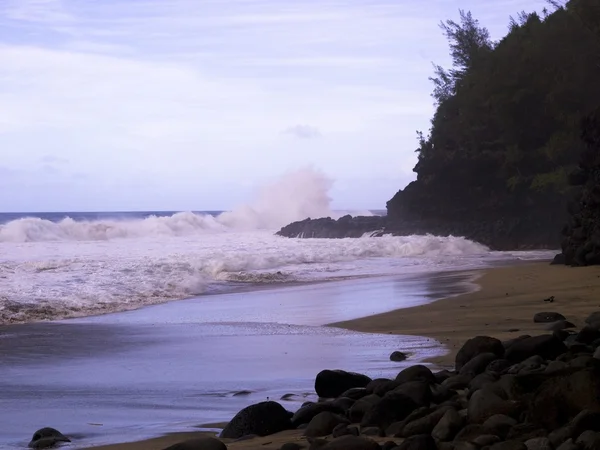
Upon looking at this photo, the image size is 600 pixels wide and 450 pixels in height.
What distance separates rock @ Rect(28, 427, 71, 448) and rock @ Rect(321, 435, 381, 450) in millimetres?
1877

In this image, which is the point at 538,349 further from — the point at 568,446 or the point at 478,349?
the point at 568,446

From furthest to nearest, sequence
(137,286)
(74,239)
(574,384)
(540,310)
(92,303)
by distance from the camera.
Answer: (74,239) < (137,286) < (92,303) < (540,310) < (574,384)

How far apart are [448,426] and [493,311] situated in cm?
692

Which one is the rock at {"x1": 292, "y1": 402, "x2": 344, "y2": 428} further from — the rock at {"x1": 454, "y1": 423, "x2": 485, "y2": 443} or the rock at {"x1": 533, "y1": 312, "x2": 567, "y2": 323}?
the rock at {"x1": 533, "y1": 312, "x2": 567, "y2": 323}

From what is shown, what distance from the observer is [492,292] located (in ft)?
Answer: 46.2

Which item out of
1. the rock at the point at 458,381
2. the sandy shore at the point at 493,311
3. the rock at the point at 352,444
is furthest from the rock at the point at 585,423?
the sandy shore at the point at 493,311

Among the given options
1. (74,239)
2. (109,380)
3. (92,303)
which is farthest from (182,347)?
(74,239)

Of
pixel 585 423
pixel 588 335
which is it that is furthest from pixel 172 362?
pixel 585 423

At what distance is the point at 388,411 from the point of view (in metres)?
5.17

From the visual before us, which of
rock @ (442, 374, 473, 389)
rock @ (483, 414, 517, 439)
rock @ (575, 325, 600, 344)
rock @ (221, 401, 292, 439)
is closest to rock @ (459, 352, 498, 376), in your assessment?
rock @ (442, 374, 473, 389)

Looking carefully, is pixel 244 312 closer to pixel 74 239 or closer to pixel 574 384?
pixel 574 384

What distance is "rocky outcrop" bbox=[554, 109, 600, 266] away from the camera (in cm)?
1777

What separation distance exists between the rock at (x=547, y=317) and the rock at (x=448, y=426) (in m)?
5.20

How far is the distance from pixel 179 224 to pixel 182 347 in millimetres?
47899
